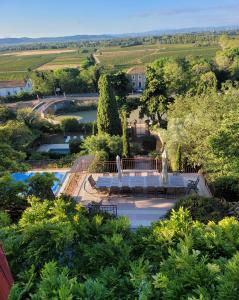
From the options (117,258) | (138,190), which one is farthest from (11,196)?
(138,190)

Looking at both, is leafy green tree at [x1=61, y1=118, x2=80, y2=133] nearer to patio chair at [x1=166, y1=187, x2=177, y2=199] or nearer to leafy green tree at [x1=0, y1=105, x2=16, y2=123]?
leafy green tree at [x1=0, y1=105, x2=16, y2=123]

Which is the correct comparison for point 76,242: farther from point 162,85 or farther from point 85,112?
point 85,112

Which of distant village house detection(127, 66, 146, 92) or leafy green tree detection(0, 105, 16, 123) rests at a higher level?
leafy green tree detection(0, 105, 16, 123)

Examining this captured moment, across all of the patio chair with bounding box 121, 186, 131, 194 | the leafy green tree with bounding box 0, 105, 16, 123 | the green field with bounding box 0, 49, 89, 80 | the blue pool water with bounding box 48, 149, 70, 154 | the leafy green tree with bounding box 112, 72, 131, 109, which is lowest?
the green field with bounding box 0, 49, 89, 80

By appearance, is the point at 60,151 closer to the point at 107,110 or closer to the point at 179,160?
the point at 107,110

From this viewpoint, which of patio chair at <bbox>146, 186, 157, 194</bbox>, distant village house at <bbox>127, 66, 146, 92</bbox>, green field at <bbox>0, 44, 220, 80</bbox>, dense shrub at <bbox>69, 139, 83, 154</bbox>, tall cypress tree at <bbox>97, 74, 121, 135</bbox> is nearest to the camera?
patio chair at <bbox>146, 186, 157, 194</bbox>

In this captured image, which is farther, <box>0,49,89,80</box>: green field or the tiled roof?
<box>0,49,89,80</box>: green field

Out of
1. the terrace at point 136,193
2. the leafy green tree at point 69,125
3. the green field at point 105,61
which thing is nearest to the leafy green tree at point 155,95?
the leafy green tree at point 69,125

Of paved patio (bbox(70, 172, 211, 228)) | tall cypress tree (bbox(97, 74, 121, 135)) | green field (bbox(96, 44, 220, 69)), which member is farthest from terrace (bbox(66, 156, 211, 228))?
green field (bbox(96, 44, 220, 69))
